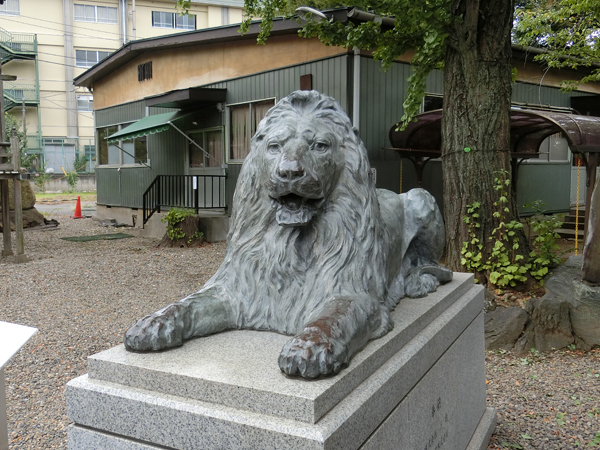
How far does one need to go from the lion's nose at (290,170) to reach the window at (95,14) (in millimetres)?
37530

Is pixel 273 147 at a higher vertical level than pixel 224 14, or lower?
lower

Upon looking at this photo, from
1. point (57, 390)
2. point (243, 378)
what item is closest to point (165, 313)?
point (243, 378)

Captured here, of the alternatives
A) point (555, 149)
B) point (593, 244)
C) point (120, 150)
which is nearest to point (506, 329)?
point (593, 244)

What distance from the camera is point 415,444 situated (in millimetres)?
2420

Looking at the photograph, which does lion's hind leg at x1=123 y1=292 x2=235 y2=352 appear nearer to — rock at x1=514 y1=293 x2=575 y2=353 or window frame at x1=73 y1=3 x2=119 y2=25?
rock at x1=514 y1=293 x2=575 y2=353

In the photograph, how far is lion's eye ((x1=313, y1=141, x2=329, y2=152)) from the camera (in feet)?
7.59

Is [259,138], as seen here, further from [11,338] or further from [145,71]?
[145,71]

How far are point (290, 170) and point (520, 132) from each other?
9.05 metres

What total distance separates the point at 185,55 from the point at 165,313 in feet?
42.2

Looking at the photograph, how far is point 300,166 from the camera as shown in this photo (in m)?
2.17

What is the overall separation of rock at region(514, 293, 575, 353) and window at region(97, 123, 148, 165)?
12.4 m

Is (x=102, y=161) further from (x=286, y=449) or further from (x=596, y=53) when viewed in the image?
(x=286, y=449)

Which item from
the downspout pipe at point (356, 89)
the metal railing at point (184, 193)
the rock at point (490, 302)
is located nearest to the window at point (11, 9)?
the metal railing at point (184, 193)

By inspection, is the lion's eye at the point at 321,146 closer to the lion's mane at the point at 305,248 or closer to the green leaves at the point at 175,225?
the lion's mane at the point at 305,248
